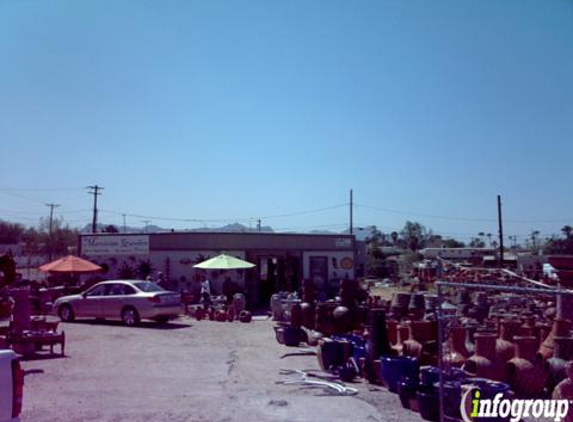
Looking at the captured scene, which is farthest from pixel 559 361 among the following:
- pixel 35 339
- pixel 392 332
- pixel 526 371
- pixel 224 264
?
pixel 224 264

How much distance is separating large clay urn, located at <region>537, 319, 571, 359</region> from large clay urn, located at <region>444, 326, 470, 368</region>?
1201mm

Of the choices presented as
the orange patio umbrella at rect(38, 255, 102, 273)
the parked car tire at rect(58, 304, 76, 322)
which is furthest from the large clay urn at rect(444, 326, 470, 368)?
the orange patio umbrella at rect(38, 255, 102, 273)

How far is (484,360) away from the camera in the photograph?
31.2 feet

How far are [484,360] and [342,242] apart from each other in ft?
68.4

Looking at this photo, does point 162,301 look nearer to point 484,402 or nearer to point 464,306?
point 464,306

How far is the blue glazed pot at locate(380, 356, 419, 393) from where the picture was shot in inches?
378

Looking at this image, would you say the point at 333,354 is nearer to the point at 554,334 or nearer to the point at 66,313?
the point at 554,334

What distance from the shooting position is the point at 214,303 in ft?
77.1

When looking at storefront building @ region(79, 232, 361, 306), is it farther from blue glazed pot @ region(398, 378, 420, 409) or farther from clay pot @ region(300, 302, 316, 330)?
blue glazed pot @ region(398, 378, 420, 409)

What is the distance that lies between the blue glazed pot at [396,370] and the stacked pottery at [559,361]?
2.02 meters

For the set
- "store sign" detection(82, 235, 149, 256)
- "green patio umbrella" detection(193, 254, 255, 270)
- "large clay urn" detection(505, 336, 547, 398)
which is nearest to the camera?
"large clay urn" detection(505, 336, 547, 398)

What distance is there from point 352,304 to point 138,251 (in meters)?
14.8

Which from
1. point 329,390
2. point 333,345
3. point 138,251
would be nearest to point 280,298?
point 138,251

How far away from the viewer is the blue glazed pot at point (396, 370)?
9591mm
